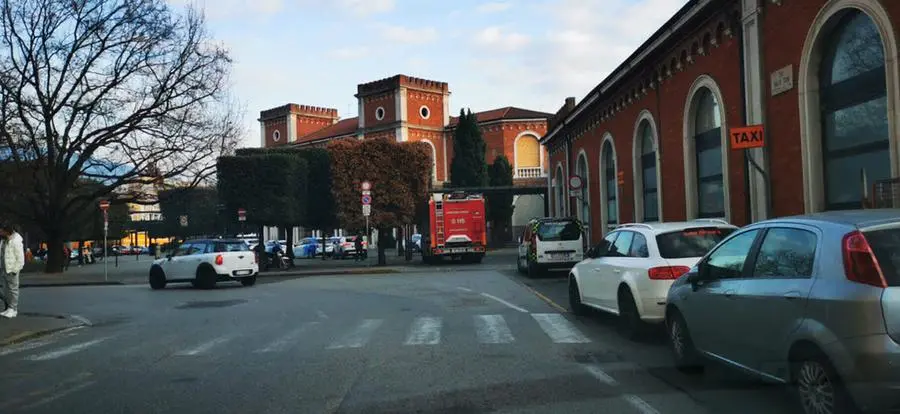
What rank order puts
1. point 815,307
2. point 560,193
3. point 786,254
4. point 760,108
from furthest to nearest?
point 560,193 < point 760,108 < point 786,254 < point 815,307

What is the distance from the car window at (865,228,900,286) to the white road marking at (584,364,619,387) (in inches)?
112

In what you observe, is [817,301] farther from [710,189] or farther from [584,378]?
[710,189]

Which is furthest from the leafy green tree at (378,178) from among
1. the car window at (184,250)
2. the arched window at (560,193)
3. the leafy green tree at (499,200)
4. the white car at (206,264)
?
the leafy green tree at (499,200)

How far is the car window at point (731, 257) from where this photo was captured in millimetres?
6070

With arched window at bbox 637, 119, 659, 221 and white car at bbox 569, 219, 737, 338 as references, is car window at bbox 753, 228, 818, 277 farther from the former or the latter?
arched window at bbox 637, 119, 659, 221

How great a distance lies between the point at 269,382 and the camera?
718cm

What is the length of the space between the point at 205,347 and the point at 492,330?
4.05 metres

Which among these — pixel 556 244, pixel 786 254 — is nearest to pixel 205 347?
pixel 786 254

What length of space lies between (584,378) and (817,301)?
9.08 ft

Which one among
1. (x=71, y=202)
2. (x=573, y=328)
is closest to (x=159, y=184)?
(x=71, y=202)

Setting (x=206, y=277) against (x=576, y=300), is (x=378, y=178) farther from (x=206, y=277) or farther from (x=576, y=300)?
(x=576, y=300)

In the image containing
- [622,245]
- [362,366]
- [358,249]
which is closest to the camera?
[362,366]

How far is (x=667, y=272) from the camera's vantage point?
9.00m

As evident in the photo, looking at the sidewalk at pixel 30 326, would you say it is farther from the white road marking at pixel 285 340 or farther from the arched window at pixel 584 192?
the arched window at pixel 584 192
